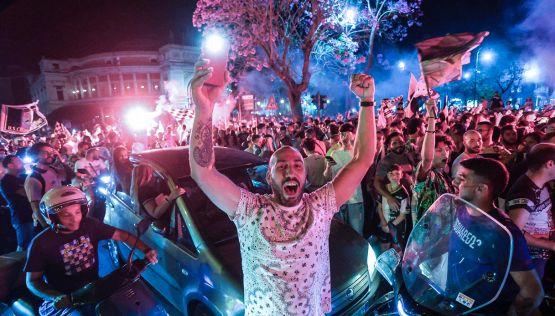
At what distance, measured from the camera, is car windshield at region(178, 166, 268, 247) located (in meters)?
3.68

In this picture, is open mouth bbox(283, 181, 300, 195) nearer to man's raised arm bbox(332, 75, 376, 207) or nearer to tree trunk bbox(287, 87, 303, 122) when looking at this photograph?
man's raised arm bbox(332, 75, 376, 207)

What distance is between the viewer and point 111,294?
2.91 m

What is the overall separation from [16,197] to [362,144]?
561 cm

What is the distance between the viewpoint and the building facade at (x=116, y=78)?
58.4 meters

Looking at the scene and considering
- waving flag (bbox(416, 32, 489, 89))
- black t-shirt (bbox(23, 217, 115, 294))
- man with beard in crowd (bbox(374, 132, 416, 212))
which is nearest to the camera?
black t-shirt (bbox(23, 217, 115, 294))

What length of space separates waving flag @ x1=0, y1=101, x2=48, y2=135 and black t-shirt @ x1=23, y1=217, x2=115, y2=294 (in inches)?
415

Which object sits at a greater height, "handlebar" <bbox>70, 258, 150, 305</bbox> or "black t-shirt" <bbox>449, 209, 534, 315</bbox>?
"black t-shirt" <bbox>449, 209, 534, 315</bbox>

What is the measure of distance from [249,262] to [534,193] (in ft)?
9.16

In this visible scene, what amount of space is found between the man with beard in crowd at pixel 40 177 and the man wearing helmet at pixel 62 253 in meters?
2.04

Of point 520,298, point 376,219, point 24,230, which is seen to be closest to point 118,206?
point 24,230

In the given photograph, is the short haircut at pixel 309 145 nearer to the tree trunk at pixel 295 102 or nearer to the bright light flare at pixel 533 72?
the tree trunk at pixel 295 102

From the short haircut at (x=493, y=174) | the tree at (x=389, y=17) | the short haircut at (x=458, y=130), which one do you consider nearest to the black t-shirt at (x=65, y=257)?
the short haircut at (x=493, y=174)

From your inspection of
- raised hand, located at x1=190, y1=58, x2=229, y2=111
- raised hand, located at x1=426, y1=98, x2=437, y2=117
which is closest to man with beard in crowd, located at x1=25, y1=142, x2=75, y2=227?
raised hand, located at x1=190, y1=58, x2=229, y2=111

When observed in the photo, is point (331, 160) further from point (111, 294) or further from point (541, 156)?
point (111, 294)
